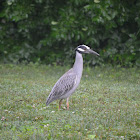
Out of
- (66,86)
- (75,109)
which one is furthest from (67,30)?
(75,109)

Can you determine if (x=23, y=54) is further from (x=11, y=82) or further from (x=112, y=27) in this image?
(x=11, y=82)

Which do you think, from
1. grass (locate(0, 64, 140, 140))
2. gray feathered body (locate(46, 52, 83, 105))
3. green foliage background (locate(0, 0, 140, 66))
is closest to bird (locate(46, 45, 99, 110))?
gray feathered body (locate(46, 52, 83, 105))

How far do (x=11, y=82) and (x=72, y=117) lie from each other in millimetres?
3904

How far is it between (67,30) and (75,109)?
6.55 m

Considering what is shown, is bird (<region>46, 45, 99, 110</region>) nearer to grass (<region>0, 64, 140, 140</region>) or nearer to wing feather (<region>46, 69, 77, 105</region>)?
wing feather (<region>46, 69, 77, 105</region>)

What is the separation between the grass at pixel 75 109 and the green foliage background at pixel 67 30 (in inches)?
79.3

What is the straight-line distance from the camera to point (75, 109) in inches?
287

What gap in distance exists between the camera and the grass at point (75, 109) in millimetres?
5484

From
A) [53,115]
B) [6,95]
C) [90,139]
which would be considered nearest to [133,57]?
[6,95]

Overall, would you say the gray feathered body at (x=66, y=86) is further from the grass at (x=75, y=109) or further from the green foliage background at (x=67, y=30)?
the green foliage background at (x=67, y=30)

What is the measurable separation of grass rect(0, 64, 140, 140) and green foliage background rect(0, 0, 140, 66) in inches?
79.3

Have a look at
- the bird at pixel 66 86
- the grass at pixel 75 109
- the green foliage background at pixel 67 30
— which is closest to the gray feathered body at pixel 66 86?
the bird at pixel 66 86

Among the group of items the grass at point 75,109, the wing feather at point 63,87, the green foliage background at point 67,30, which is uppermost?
the green foliage background at point 67,30

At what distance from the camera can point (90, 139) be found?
5.16 metres
